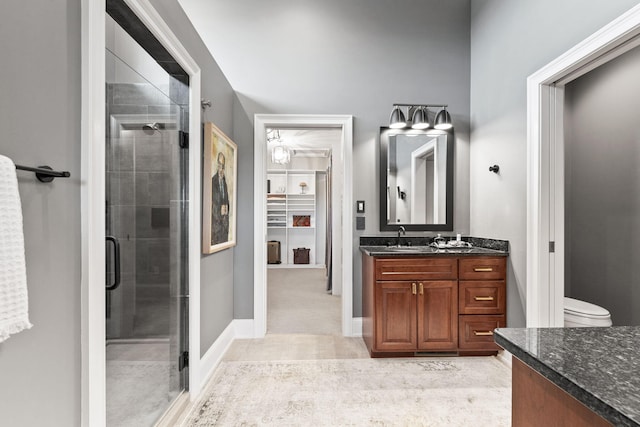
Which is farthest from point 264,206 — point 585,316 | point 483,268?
point 585,316

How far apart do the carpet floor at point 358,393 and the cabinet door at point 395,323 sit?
0.44 feet

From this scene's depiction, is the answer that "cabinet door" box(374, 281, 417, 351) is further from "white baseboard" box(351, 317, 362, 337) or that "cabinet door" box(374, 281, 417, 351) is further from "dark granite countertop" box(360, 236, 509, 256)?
"white baseboard" box(351, 317, 362, 337)

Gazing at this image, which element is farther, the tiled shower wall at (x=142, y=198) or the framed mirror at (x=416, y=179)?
the framed mirror at (x=416, y=179)

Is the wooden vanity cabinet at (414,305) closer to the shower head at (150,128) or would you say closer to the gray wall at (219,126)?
the gray wall at (219,126)

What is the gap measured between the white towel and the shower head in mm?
1170

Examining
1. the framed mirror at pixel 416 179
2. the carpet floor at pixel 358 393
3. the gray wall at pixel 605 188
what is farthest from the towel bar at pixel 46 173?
the gray wall at pixel 605 188

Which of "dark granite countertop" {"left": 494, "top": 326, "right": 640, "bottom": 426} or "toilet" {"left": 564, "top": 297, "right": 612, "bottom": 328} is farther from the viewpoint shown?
"toilet" {"left": 564, "top": 297, "right": 612, "bottom": 328}

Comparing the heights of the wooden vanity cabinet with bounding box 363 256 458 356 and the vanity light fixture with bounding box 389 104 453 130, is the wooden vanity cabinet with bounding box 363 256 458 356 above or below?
below

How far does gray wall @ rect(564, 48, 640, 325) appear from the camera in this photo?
104 inches

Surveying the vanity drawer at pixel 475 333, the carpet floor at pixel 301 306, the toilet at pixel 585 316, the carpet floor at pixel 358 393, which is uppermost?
the toilet at pixel 585 316

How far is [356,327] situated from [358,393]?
104 centimetres

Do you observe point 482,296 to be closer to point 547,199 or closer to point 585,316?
point 585,316

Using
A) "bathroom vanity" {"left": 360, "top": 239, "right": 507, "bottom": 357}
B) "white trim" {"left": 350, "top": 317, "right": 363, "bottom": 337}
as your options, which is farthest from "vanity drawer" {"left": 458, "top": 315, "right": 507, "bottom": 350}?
"white trim" {"left": 350, "top": 317, "right": 363, "bottom": 337}

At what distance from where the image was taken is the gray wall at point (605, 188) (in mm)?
2645
